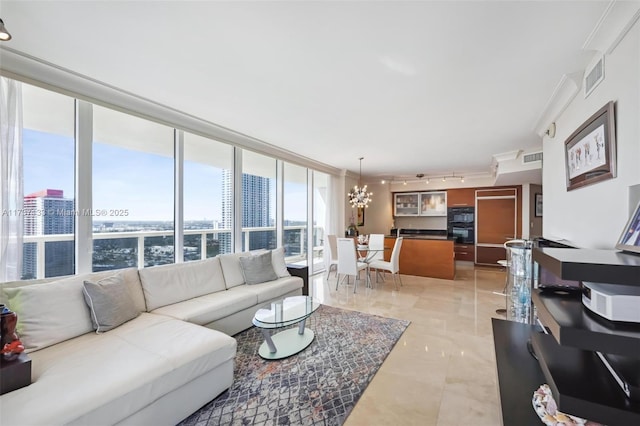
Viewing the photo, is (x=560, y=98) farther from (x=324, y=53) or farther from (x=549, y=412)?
(x=549, y=412)

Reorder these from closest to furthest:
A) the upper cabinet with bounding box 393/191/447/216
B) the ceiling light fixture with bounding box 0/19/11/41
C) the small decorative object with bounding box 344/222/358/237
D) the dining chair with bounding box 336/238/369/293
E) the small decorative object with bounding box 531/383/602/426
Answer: the small decorative object with bounding box 531/383/602/426 < the ceiling light fixture with bounding box 0/19/11/41 < the dining chair with bounding box 336/238/369/293 < the small decorative object with bounding box 344/222/358/237 < the upper cabinet with bounding box 393/191/447/216

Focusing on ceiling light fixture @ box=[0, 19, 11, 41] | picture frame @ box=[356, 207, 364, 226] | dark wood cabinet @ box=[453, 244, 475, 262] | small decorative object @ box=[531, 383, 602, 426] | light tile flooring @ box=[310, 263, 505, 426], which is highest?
ceiling light fixture @ box=[0, 19, 11, 41]

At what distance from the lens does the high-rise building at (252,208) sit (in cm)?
400

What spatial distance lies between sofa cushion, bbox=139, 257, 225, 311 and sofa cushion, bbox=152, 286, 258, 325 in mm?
82

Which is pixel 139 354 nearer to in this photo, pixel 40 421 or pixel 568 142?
pixel 40 421

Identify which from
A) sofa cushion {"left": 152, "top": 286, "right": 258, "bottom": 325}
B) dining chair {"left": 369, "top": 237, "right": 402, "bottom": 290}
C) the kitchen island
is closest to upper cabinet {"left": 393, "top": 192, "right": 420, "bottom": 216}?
the kitchen island

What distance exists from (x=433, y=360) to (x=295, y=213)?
149 inches

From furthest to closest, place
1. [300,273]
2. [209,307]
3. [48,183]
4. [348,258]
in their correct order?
[348,258] → [300,273] → [209,307] → [48,183]

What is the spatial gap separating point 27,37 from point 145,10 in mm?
993

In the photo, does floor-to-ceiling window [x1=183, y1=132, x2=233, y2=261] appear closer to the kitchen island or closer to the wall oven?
the kitchen island

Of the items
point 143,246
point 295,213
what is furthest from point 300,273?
point 143,246

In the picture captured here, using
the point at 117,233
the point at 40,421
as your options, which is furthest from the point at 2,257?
the point at 40,421

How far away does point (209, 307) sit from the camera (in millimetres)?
2623

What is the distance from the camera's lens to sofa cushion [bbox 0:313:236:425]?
1.26 m
